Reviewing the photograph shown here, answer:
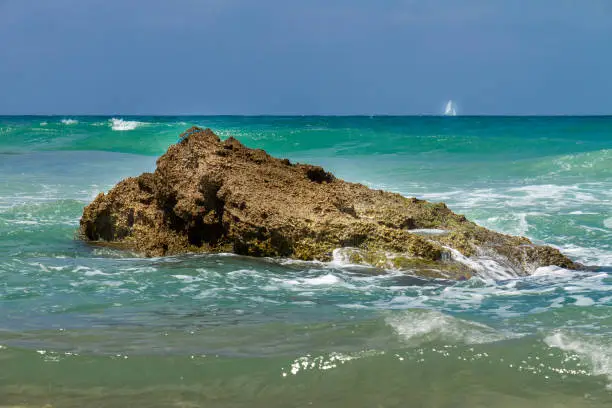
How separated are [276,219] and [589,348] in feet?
10.4

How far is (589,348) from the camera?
398cm

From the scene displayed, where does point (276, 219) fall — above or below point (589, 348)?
above

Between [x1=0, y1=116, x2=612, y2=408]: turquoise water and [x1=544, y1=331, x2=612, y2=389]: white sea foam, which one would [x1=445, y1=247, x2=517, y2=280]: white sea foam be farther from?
[x1=544, y1=331, x2=612, y2=389]: white sea foam

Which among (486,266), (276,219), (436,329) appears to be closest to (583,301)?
(486,266)

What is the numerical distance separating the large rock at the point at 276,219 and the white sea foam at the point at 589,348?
1.75m

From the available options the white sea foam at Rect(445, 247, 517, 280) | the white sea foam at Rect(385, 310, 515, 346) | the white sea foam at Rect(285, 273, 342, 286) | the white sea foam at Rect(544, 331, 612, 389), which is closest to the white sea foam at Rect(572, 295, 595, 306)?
the white sea foam at Rect(445, 247, 517, 280)

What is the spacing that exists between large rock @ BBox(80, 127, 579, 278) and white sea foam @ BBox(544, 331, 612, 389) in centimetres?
175

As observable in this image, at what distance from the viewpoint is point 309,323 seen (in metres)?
4.55

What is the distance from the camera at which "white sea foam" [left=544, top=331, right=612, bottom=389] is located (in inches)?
147

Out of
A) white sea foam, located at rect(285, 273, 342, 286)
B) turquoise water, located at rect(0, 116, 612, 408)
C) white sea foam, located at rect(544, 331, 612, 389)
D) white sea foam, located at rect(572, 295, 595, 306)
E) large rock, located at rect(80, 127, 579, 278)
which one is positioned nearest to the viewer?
turquoise water, located at rect(0, 116, 612, 408)

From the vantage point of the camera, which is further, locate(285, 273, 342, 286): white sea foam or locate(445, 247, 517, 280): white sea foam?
locate(445, 247, 517, 280): white sea foam

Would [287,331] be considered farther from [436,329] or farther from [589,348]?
[589,348]

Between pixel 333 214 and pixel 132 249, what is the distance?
218cm

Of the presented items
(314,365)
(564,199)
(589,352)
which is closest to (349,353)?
(314,365)
